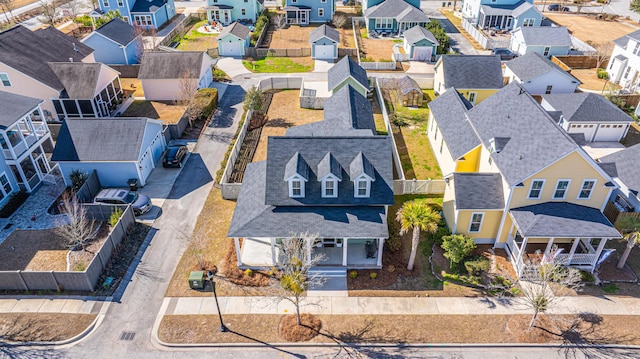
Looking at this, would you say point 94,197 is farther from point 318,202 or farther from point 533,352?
point 533,352

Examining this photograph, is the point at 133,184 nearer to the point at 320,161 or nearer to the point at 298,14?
the point at 320,161

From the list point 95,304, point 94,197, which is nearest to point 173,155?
point 94,197

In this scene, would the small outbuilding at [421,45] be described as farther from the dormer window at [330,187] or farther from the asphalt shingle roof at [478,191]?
the dormer window at [330,187]

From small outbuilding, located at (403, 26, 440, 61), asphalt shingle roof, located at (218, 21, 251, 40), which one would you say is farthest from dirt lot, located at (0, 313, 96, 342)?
small outbuilding, located at (403, 26, 440, 61)

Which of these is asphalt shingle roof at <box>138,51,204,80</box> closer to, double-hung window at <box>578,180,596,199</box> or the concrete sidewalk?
the concrete sidewalk

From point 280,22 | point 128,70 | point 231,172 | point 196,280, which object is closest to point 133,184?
point 231,172

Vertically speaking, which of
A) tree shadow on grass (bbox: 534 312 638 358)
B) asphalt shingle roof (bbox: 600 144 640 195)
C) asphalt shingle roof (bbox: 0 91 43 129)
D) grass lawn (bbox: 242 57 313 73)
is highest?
asphalt shingle roof (bbox: 0 91 43 129)
